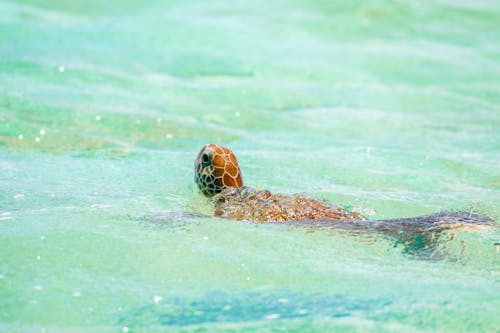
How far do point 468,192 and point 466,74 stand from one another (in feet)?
14.2

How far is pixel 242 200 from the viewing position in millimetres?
4195

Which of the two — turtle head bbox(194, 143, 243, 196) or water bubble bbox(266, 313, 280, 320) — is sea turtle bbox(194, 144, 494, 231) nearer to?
turtle head bbox(194, 143, 243, 196)

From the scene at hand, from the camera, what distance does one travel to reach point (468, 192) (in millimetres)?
4953

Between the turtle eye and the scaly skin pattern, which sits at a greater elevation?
the turtle eye

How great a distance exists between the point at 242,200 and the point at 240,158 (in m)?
1.46

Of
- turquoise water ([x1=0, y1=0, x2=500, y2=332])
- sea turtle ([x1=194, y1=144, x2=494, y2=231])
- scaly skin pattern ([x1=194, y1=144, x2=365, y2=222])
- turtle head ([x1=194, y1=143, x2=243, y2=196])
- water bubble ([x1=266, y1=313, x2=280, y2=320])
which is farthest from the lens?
turtle head ([x1=194, y1=143, x2=243, y2=196])

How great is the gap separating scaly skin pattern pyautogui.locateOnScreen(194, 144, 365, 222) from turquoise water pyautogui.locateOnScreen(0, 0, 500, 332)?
0.11 metres

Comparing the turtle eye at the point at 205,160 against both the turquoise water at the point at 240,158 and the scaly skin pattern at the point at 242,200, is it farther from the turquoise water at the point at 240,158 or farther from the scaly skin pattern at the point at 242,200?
the turquoise water at the point at 240,158

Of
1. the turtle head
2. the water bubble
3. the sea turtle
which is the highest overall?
the turtle head

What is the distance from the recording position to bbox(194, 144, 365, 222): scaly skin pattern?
13.1 ft

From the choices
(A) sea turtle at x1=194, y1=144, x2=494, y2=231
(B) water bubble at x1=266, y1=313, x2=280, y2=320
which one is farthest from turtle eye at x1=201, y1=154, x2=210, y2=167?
(B) water bubble at x1=266, y1=313, x2=280, y2=320

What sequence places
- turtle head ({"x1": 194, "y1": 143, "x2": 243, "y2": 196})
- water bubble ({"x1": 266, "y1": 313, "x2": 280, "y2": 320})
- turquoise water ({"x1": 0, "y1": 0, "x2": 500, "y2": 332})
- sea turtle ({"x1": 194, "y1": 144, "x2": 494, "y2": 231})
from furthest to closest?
turtle head ({"x1": 194, "y1": 143, "x2": 243, "y2": 196})
sea turtle ({"x1": 194, "y1": 144, "x2": 494, "y2": 231})
turquoise water ({"x1": 0, "y1": 0, "x2": 500, "y2": 332})
water bubble ({"x1": 266, "y1": 313, "x2": 280, "y2": 320})

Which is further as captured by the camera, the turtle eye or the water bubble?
the turtle eye

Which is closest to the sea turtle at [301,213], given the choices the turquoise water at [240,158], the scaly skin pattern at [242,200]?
the scaly skin pattern at [242,200]
